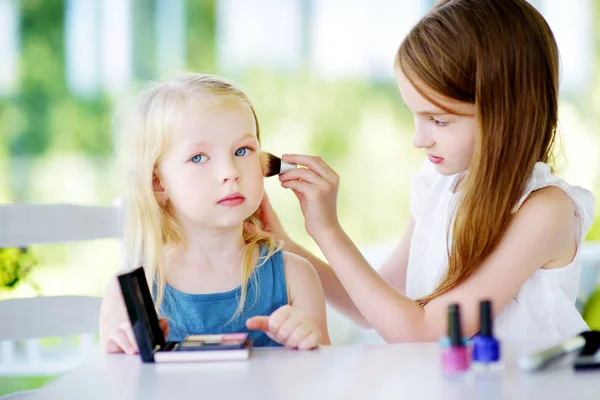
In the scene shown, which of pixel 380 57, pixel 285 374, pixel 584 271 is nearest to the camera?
pixel 285 374

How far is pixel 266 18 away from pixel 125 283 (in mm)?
3851

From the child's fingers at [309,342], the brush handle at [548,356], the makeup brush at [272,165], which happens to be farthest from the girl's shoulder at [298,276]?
the brush handle at [548,356]

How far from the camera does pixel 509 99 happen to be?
4.35 ft

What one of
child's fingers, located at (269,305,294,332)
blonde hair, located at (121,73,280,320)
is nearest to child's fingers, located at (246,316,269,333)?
child's fingers, located at (269,305,294,332)

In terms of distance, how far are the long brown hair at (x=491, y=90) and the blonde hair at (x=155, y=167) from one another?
0.29 metres

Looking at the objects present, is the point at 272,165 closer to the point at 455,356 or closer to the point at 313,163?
the point at 313,163

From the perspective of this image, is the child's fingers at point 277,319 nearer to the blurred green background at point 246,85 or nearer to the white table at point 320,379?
the white table at point 320,379

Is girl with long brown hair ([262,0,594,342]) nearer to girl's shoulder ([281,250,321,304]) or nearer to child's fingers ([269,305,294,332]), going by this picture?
girl's shoulder ([281,250,321,304])

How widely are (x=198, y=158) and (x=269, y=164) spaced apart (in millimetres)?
113

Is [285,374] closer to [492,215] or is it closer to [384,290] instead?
[384,290]

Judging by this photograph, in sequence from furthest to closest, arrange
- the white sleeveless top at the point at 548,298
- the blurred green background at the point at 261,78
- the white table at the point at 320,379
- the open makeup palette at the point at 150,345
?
the blurred green background at the point at 261,78 → the white sleeveless top at the point at 548,298 → the open makeup palette at the point at 150,345 → the white table at the point at 320,379

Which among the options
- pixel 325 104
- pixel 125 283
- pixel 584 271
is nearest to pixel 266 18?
pixel 325 104

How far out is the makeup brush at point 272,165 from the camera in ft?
4.28

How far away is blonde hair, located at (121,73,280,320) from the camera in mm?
1292
